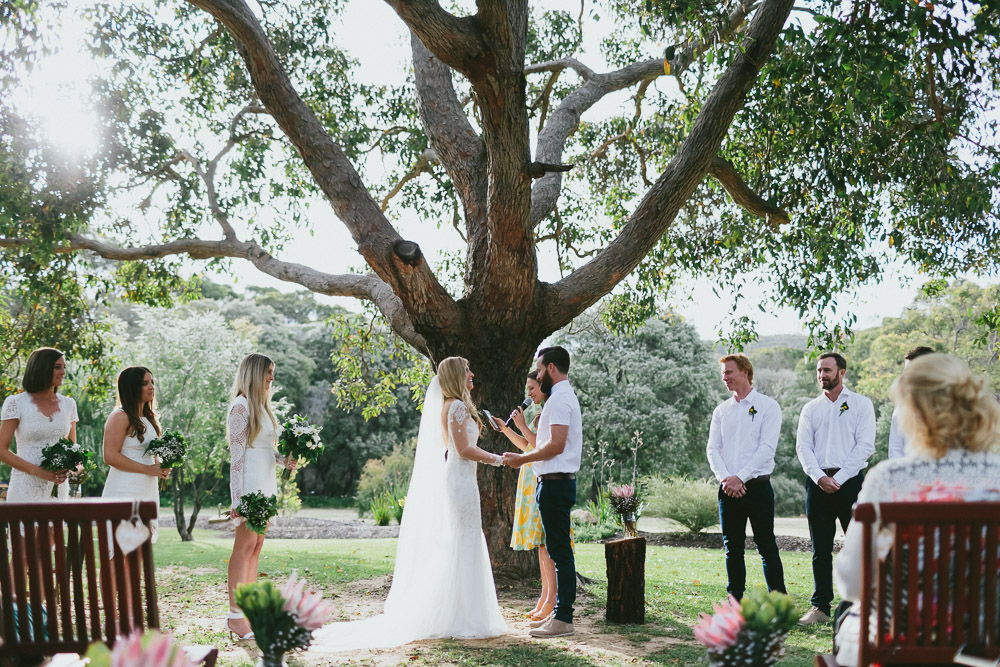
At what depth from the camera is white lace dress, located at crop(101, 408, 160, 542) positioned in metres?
5.71

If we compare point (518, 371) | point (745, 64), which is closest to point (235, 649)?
point (518, 371)

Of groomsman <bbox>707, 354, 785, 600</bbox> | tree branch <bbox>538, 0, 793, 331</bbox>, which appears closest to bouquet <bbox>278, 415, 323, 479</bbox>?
tree branch <bbox>538, 0, 793, 331</bbox>

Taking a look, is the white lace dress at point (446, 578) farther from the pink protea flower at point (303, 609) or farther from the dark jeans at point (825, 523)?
the pink protea flower at point (303, 609)

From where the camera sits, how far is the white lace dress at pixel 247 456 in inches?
226

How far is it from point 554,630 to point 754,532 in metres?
1.76

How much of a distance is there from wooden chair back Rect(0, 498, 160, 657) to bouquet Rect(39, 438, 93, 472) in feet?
8.14

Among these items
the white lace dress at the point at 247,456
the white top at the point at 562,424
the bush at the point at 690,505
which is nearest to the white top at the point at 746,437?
the white top at the point at 562,424

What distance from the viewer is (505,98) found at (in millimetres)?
6559

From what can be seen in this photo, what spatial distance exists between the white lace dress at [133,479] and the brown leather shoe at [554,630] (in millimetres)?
2875

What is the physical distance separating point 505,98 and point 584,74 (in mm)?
4517

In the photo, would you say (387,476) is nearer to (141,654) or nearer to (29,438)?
(29,438)

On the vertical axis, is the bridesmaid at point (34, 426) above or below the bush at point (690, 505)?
above

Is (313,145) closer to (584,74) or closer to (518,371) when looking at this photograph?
(518,371)

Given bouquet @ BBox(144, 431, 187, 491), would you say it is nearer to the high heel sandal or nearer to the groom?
the high heel sandal
